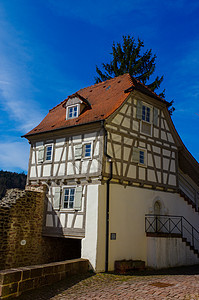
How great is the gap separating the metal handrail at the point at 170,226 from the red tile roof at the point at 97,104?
5.81 m

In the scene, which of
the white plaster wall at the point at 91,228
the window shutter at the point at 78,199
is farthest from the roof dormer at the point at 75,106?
the white plaster wall at the point at 91,228

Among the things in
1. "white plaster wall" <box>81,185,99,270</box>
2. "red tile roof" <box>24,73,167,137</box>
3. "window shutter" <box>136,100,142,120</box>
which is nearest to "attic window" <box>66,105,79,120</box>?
"red tile roof" <box>24,73,167,137</box>

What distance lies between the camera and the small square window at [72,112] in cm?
1618

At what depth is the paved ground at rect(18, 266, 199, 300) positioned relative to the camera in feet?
27.7

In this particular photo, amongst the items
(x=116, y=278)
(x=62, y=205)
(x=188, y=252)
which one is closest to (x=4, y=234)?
(x=62, y=205)

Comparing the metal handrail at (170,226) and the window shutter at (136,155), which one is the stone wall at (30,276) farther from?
the window shutter at (136,155)

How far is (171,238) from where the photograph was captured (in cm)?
1473

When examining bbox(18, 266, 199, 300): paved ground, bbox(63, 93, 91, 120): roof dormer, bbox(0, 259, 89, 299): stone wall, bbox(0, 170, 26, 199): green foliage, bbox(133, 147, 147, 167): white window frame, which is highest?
bbox(63, 93, 91, 120): roof dormer

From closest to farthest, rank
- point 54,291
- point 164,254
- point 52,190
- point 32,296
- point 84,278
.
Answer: point 32,296, point 54,291, point 84,278, point 164,254, point 52,190

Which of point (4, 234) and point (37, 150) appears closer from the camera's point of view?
point (4, 234)

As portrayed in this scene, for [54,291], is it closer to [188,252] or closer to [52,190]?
[52,190]

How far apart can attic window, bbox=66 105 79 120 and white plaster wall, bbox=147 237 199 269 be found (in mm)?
7516

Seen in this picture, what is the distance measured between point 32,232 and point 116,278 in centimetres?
540

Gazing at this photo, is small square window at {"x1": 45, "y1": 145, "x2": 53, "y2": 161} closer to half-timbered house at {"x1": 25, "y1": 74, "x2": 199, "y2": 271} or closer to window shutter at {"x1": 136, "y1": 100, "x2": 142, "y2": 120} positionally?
half-timbered house at {"x1": 25, "y1": 74, "x2": 199, "y2": 271}
